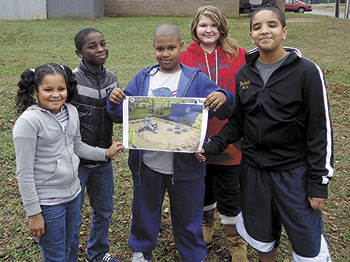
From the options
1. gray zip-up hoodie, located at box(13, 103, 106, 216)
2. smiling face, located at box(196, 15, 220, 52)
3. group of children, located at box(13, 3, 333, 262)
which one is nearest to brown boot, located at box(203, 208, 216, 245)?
group of children, located at box(13, 3, 333, 262)

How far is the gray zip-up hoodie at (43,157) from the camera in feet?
7.25

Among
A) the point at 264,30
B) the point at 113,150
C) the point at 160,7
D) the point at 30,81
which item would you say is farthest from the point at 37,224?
the point at 160,7

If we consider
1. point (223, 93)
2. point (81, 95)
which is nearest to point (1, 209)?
point (81, 95)

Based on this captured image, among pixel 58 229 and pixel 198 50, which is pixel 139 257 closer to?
pixel 58 229

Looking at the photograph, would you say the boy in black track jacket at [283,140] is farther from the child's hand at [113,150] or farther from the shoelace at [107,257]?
the shoelace at [107,257]

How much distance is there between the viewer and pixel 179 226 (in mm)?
2926

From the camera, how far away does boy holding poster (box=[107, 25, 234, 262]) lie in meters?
2.65

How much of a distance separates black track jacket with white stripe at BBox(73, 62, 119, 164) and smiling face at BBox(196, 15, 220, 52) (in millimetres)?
865

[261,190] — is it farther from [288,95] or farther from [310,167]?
[288,95]

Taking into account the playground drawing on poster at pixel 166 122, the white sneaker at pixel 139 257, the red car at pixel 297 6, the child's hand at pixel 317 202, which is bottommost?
the white sneaker at pixel 139 257

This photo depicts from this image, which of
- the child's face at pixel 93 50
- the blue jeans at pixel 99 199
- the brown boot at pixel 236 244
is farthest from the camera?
the brown boot at pixel 236 244

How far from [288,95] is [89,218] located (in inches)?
111

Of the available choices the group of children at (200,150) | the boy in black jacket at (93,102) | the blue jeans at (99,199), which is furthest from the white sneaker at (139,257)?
the boy in black jacket at (93,102)

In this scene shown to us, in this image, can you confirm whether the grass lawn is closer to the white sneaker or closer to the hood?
the white sneaker
